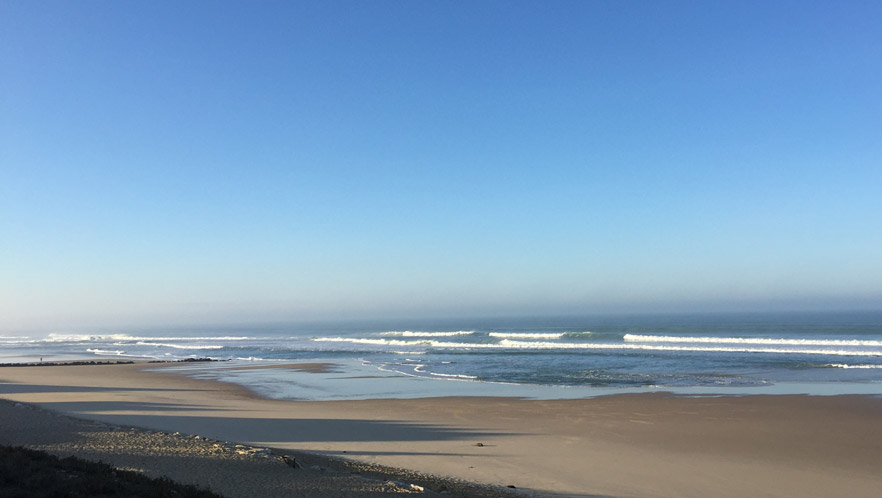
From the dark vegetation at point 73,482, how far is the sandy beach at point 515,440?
111 cm

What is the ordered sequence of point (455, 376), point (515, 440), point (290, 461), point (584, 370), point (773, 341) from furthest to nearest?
point (773, 341) < point (584, 370) < point (455, 376) < point (515, 440) < point (290, 461)

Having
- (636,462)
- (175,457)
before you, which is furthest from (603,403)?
(175,457)

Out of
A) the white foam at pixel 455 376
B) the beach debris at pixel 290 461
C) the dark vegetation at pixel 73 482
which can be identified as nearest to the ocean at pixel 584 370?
the white foam at pixel 455 376

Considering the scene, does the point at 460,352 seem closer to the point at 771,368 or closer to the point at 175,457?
the point at 771,368

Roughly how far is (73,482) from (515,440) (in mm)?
9275

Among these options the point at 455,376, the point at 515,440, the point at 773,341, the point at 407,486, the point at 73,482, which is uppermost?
the point at 73,482

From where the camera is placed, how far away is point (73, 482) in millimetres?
6977

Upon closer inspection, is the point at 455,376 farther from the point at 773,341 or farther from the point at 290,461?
the point at 773,341

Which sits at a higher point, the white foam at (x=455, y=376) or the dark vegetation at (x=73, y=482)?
the dark vegetation at (x=73, y=482)

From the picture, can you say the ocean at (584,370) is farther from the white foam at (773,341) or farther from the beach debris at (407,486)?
the beach debris at (407,486)

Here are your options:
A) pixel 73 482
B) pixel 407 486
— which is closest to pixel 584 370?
pixel 407 486

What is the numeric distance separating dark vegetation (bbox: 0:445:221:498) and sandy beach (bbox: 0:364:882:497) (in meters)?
1.11

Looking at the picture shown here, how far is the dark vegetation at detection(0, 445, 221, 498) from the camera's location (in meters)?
6.62

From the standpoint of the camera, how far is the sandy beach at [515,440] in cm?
986
